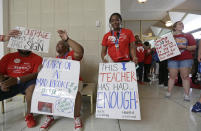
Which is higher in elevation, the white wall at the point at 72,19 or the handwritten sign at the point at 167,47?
the white wall at the point at 72,19

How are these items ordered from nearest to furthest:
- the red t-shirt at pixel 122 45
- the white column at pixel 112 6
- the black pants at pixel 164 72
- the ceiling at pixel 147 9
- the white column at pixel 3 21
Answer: the red t-shirt at pixel 122 45 < the white column at pixel 112 6 < the white column at pixel 3 21 < the black pants at pixel 164 72 < the ceiling at pixel 147 9

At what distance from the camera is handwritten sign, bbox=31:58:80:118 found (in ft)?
4.00

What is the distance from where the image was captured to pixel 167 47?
77.0 inches

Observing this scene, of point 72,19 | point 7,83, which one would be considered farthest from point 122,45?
point 7,83

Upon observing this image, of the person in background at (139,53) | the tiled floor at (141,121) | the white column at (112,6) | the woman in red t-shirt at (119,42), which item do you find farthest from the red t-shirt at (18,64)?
the person in background at (139,53)

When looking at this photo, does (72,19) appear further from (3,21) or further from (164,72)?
(164,72)

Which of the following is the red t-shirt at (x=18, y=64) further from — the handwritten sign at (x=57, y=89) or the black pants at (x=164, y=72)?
the black pants at (x=164, y=72)

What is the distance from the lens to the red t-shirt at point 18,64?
1479mm

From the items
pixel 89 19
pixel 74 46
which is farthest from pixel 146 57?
pixel 74 46

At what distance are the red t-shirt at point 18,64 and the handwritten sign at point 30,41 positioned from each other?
28 centimetres

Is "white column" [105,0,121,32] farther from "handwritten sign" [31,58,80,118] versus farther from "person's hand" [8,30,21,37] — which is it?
"person's hand" [8,30,21,37]

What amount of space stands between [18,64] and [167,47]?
7.50ft

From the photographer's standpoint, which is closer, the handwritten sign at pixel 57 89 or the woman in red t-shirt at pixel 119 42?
the handwritten sign at pixel 57 89

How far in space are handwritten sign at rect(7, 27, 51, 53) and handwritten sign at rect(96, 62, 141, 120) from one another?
2.45 ft
